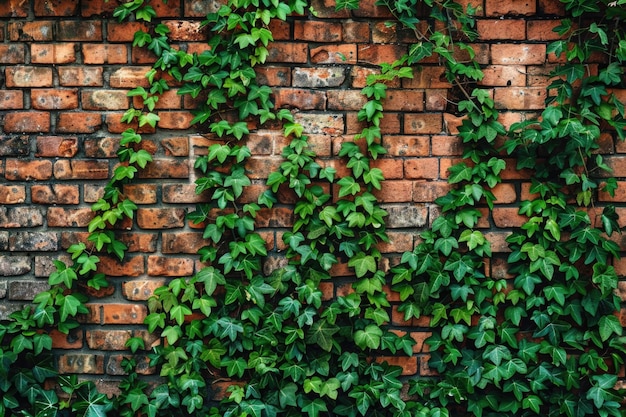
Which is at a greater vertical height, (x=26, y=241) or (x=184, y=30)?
(x=184, y=30)

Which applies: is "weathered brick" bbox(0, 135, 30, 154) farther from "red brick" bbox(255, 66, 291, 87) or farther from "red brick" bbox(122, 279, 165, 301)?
"red brick" bbox(255, 66, 291, 87)

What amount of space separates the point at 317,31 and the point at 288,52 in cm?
14

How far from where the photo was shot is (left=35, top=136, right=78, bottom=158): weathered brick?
81.7 inches

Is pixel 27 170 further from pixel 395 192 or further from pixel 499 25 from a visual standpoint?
pixel 499 25

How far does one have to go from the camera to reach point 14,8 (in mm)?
2057

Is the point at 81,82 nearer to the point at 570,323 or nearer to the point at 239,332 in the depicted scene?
the point at 239,332

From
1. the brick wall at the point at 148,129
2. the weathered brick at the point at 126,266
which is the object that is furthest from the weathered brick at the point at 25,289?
the weathered brick at the point at 126,266

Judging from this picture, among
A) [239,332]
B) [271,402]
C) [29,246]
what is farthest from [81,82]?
[271,402]

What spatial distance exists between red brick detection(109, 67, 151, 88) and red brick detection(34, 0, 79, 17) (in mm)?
285

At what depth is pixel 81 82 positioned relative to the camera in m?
2.07

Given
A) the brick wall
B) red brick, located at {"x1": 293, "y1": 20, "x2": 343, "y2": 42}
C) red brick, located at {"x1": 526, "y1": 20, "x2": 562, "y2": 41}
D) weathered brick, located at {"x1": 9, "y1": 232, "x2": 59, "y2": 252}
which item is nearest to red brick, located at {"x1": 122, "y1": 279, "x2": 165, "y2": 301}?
the brick wall

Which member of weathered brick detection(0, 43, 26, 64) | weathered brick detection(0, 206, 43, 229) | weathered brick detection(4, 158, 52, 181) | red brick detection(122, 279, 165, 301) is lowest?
red brick detection(122, 279, 165, 301)

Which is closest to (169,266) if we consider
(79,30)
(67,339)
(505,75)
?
(67,339)

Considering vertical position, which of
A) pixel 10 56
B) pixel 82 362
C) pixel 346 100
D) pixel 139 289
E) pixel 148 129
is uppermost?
pixel 10 56
